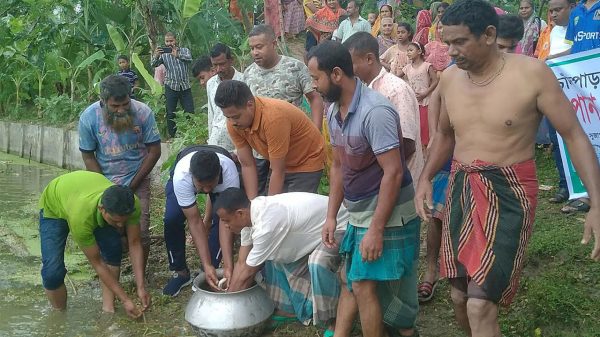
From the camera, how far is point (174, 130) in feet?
36.3

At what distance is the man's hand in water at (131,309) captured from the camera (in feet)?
17.2

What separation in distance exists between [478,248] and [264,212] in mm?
1554

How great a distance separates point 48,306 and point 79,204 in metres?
1.21

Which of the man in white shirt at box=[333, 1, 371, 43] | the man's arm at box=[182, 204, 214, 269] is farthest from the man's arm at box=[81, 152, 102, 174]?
the man in white shirt at box=[333, 1, 371, 43]

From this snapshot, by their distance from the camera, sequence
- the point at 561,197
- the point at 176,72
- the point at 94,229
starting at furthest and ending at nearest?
the point at 176,72 → the point at 561,197 → the point at 94,229

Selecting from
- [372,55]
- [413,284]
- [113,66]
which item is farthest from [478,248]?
[113,66]

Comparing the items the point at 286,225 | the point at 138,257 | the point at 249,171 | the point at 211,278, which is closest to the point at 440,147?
the point at 286,225

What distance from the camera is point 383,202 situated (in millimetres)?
3822

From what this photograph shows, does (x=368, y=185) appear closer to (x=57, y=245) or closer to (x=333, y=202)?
(x=333, y=202)

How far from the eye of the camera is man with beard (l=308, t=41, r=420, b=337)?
3.81 meters

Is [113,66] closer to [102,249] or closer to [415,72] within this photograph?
[415,72]

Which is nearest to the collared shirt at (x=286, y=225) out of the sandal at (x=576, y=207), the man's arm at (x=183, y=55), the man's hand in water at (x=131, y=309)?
the man's hand in water at (x=131, y=309)

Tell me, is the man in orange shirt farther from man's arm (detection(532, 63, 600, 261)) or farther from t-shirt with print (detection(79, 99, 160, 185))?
man's arm (detection(532, 63, 600, 261))

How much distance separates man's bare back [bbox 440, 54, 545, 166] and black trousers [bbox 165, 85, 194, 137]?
7917mm
